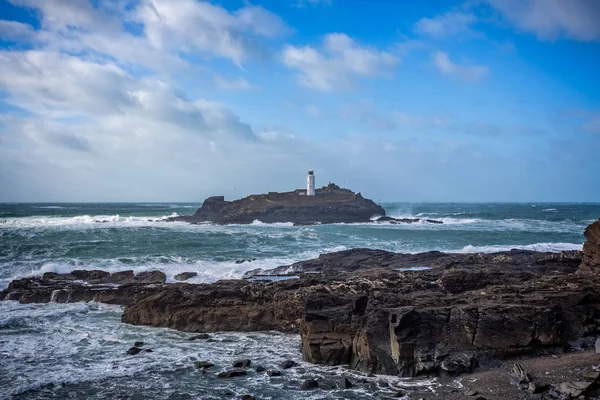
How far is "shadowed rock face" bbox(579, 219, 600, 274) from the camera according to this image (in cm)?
1305

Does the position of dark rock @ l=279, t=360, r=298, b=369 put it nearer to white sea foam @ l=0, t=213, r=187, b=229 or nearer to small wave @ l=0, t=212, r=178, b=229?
white sea foam @ l=0, t=213, r=187, b=229

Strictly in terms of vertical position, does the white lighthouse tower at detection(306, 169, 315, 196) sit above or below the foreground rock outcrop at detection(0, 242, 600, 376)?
above

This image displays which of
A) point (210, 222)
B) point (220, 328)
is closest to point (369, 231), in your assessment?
point (210, 222)

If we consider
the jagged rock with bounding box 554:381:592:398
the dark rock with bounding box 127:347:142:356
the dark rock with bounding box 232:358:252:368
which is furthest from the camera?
the dark rock with bounding box 127:347:142:356

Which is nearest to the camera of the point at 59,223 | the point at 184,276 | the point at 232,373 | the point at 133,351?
the point at 232,373

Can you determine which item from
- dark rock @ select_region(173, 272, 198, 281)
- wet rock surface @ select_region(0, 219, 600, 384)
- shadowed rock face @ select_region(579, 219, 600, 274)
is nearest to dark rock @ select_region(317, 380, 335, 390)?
wet rock surface @ select_region(0, 219, 600, 384)

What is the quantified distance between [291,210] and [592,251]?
48.0 m

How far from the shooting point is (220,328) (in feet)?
40.0

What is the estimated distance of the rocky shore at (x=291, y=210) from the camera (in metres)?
58.4

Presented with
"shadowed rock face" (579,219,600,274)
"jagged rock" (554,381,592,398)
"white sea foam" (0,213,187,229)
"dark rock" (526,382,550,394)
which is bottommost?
"dark rock" (526,382,550,394)

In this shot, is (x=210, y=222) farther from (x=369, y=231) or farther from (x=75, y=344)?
(x=75, y=344)

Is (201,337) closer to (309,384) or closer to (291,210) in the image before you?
(309,384)

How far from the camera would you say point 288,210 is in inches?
2371

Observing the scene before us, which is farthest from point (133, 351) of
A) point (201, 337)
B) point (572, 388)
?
point (572, 388)
